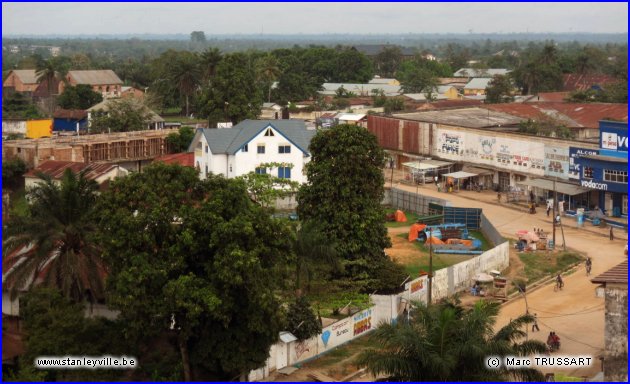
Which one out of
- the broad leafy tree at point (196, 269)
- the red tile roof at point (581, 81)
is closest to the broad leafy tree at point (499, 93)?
the red tile roof at point (581, 81)

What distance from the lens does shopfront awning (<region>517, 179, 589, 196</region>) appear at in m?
51.5

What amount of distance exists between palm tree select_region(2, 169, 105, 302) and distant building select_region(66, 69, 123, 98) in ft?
274

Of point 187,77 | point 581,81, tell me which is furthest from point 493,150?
point 581,81

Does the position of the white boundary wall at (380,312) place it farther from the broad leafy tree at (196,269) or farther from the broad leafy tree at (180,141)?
the broad leafy tree at (180,141)

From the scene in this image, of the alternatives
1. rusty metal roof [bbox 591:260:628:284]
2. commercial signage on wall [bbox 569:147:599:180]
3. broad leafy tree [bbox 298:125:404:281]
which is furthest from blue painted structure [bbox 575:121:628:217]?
rusty metal roof [bbox 591:260:628:284]

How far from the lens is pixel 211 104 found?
74688 mm

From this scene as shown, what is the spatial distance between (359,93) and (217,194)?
94.0 metres

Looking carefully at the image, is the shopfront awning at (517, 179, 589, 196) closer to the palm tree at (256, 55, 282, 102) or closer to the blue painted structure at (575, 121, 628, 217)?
the blue painted structure at (575, 121, 628, 217)

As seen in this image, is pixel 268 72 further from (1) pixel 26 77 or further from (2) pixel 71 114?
(1) pixel 26 77

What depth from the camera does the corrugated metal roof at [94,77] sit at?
366 ft

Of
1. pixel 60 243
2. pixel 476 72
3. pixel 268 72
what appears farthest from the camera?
pixel 476 72

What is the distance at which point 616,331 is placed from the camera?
985 inches

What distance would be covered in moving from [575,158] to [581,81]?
2516 inches

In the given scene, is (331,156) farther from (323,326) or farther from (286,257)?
(286,257)
